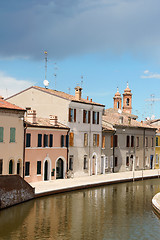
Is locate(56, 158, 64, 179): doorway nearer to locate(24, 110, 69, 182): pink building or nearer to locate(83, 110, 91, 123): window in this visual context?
locate(24, 110, 69, 182): pink building

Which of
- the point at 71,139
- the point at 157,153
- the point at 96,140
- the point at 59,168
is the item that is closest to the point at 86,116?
the point at 96,140

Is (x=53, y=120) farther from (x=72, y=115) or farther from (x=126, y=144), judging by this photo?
(x=126, y=144)

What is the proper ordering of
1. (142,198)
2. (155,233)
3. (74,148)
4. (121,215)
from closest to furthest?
(155,233) → (121,215) → (142,198) → (74,148)

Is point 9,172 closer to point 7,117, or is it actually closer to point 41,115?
point 7,117

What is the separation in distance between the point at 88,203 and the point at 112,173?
22.2 metres

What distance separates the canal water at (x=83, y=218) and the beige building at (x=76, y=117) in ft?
34.2

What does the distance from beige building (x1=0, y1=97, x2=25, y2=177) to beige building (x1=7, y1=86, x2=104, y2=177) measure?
9043 millimetres

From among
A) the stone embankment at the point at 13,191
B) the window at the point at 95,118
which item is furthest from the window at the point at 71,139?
the stone embankment at the point at 13,191

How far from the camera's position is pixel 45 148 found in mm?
42031

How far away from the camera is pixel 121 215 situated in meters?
28.7

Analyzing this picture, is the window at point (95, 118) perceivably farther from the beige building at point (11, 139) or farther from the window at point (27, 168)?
the beige building at point (11, 139)

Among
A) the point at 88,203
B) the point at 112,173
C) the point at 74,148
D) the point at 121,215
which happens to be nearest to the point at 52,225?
the point at 121,215

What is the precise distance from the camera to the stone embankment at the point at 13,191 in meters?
29.2

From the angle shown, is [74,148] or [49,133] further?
[74,148]
